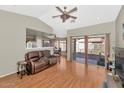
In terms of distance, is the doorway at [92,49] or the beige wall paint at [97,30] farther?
the doorway at [92,49]

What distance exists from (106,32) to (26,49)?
4.42 metres

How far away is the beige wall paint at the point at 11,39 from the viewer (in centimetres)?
468

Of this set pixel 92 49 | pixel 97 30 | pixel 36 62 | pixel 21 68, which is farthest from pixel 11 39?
pixel 92 49

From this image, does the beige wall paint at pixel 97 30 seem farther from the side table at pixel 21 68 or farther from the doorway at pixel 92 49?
the side table at pixel 21 68

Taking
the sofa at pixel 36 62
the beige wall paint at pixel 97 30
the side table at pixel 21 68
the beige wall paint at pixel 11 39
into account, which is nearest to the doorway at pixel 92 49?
the beige wall paint at pixel 97 30

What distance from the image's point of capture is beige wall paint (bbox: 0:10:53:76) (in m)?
4.68

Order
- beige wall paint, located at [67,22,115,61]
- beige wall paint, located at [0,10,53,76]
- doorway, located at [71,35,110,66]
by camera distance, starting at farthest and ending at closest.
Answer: doorway, located at [71,35,110,66] → beige wall paint, located at [67,22,115,61] → beige wall paint, located at [0,10,53,76]

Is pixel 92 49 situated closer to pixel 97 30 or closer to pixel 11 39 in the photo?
pixel 97 30

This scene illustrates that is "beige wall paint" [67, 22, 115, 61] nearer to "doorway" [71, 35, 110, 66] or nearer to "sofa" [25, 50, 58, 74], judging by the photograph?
"doorway" [71, 35, 110, 66]

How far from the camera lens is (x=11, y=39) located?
5059mm

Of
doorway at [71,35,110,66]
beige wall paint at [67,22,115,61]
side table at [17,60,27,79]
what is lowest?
side table at [17,60,27,79]

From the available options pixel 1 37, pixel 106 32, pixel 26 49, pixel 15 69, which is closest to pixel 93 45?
pixel 106 32

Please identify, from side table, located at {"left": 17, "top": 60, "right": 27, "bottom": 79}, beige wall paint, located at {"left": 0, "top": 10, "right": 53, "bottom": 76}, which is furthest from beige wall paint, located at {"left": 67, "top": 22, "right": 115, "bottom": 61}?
side table, located at {"left": 17, "top": 60, "right": 27, "bottom": 79}

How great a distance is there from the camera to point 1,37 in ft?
15.1
